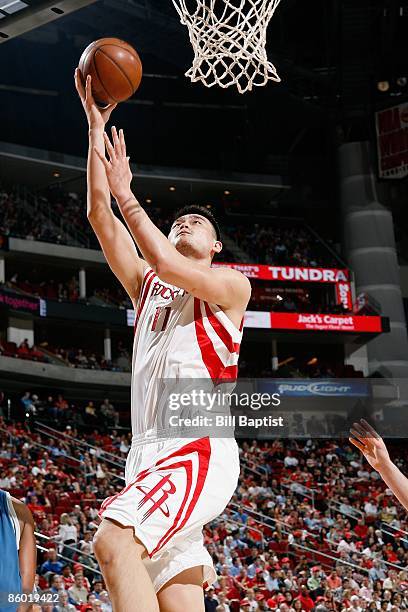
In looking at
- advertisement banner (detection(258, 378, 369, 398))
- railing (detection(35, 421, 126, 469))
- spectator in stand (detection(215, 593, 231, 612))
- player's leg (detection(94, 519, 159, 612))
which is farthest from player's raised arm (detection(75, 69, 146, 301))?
advertisement banner (detection(258, 378, 369, 398))

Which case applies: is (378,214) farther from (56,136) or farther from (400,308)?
(56,136)

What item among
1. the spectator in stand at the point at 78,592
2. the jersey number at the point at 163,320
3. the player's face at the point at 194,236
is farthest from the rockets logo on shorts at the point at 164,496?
the spectator in stand at the point at 78,592

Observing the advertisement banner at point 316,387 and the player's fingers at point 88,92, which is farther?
the advertisement banner at point 316,387

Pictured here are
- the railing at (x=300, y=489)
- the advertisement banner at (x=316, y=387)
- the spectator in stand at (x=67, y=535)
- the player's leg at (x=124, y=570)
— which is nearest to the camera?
the player's leg at (x=124, y=570)

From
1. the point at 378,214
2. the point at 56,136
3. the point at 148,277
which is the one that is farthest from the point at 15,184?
the point at 148,277

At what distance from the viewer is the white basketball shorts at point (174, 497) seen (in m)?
3.23

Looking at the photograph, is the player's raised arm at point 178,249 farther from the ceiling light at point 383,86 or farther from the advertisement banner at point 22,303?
the ceiling light at point 383,86

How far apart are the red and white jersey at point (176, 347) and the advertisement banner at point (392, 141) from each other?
23481 mm

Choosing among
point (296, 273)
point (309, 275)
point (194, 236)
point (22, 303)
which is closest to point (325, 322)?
point (309, 275)

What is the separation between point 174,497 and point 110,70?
2013 mm

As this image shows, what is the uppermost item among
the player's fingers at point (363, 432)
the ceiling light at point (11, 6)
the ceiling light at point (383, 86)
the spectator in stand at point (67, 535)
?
the ceiling light at point (383, 86)

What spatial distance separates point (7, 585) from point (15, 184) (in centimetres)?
2544

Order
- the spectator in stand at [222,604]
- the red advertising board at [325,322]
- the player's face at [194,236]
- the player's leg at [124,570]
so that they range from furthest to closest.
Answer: the red advertising board at [325,322], the spectator in stand at [222,604], the player's face at [194,236], the player's leg at [124,570]

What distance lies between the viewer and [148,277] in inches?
159
